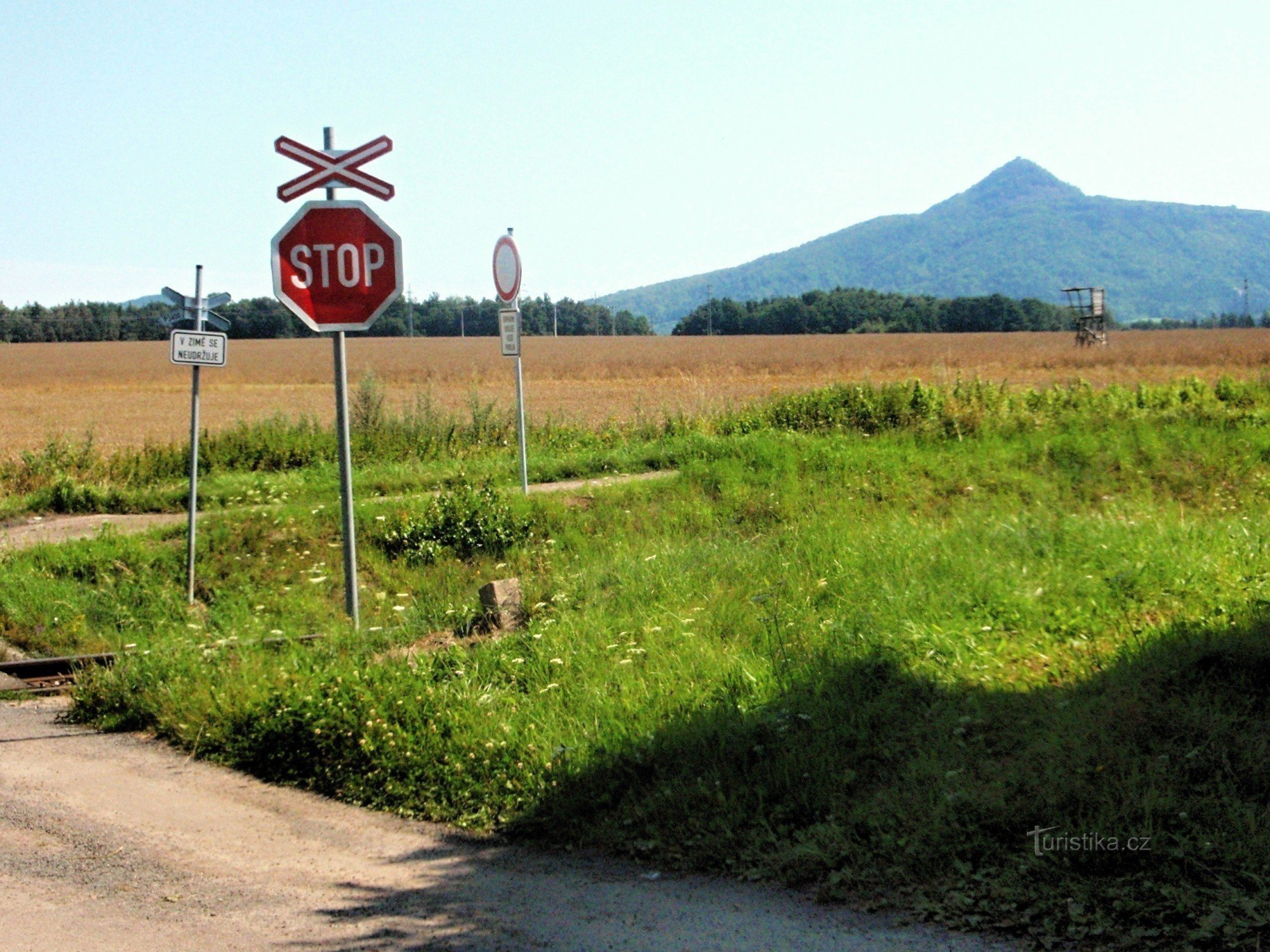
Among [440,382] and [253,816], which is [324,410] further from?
[253,816]

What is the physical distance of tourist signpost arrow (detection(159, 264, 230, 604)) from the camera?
9680 mm

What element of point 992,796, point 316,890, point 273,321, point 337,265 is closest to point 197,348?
point 337,265

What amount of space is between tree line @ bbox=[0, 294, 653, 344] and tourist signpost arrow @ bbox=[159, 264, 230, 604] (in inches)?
2951

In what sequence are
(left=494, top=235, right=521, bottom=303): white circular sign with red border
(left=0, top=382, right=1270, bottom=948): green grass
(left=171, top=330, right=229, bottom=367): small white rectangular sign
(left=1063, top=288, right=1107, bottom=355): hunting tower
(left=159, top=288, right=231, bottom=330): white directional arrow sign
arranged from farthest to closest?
(left=1063, top=288, right=1107, bottom=355): hunting tower → (left=494, top=235, right=521, bottom=303): white circular sign with red border → (left=159, top=288, right=231, bottom=330): white directional arrow sign → (left=171, top=330, right=229, bottom=367): small white rectangular sign → (left=0, top=382, right=1270, bottom=948): green grass

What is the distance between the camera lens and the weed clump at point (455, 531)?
36.4 feet

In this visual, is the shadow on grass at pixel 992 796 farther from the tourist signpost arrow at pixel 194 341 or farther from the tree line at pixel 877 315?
the tree line at pixel 877 315

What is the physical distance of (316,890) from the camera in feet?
14.3

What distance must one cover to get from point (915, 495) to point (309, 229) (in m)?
7.10

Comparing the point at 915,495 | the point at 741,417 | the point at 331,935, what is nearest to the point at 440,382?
the point at 741,417

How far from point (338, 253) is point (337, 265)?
0.08 metres

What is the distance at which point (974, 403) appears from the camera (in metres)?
16.1

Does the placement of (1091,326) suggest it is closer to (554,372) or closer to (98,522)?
(554,372)

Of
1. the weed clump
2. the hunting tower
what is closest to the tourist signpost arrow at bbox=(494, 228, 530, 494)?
the weed clump

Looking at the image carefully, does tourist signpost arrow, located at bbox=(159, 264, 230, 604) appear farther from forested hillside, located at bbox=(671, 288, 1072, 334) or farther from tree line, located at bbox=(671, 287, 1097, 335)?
forested hillside, located at bbox=(671, 288, 1072, 334)
